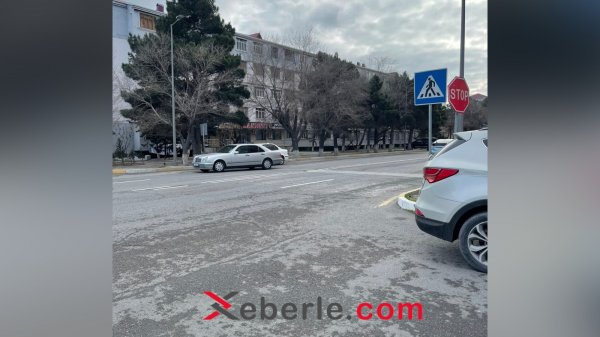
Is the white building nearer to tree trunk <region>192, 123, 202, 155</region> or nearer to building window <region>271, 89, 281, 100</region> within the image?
tree trunk <region>192, 123, 202, 155</region>

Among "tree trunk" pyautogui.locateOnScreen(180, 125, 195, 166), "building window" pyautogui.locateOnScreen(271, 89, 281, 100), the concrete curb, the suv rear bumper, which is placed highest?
"building window" pyautogui.locateOnScreen(271, 89, 281, 100)

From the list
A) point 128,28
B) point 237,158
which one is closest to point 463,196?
point 237,158

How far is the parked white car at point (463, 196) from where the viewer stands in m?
3.88

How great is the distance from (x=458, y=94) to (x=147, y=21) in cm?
3575

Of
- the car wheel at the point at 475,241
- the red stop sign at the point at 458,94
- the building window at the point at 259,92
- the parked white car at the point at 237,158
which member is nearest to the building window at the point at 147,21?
the building window at the point at 259,92

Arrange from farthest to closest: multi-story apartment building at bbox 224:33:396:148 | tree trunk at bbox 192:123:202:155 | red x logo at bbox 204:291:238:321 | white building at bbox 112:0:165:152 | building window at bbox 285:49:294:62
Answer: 1. building window at bbox 285:49:294:62
2. white building at bbox 112:0:165:152
3. multi-story apartment building at bbox 224:33:396:148
4. tree trunk at bbox 192:123:202:155
5. red x logo at bbox 204:291:238:321

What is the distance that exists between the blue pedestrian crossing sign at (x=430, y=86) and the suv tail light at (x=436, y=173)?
3681 mm

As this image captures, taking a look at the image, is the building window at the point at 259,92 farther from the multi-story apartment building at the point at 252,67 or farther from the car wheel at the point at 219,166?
the car wheel at the point at 219,166

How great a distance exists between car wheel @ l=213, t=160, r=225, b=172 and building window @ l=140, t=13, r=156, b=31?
23.3m

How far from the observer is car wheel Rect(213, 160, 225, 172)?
61.4ft

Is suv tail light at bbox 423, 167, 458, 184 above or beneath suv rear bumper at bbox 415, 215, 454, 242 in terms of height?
above

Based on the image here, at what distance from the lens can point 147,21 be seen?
34.9 m

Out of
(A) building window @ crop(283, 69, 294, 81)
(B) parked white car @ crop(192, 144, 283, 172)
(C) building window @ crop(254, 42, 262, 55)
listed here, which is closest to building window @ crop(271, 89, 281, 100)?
(A) building window @ crop(283, 69, 294, 81)

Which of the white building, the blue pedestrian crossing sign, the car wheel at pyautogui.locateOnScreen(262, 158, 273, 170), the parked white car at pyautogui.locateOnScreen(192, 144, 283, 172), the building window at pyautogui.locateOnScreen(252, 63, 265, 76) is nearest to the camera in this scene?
the blue pedestrian crossing sign
